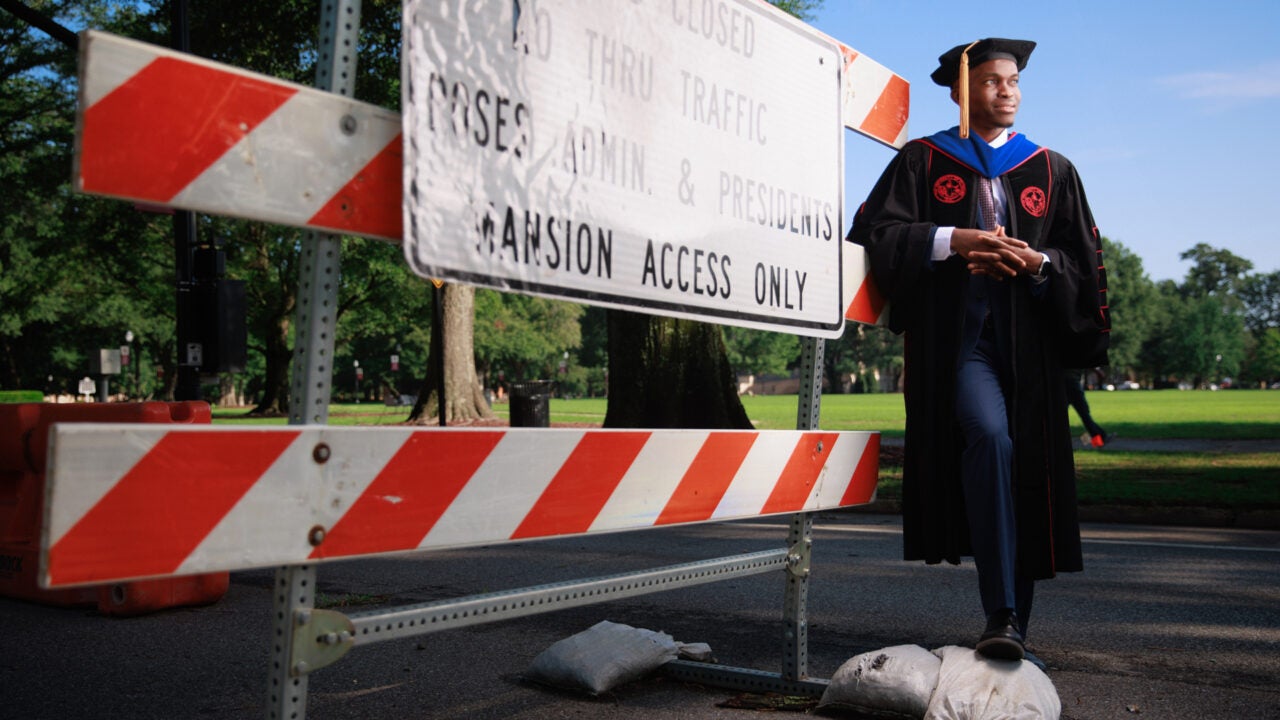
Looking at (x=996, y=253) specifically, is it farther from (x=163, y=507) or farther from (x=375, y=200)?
(x=163, y=507)

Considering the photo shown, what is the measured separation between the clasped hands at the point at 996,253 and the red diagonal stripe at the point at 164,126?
2421mm

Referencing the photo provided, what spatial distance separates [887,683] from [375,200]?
2.21m

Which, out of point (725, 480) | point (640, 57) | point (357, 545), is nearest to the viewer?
point (357, 545)

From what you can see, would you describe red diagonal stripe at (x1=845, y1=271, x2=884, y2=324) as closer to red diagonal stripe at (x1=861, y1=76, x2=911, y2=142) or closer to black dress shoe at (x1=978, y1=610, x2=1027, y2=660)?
red diagonal stripe at (x1=861, y1=76, x2=911, y2=142)

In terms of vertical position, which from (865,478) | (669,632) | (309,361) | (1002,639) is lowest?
(669,632)

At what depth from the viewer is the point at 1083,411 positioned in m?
15.2

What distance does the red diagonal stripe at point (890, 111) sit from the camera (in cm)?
421

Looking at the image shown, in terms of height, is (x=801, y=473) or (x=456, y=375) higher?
(x=456, y=375)

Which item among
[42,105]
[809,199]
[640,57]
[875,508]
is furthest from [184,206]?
[42,105]

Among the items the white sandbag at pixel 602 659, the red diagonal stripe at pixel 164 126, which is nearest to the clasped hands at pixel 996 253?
the white sandbag at pixel 602 659

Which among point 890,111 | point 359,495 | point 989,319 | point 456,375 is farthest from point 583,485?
point 456,375

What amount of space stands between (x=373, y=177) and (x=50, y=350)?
68.5 meters

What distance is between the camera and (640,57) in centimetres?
297

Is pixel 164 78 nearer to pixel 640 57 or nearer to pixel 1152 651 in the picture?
pixel 640 57
